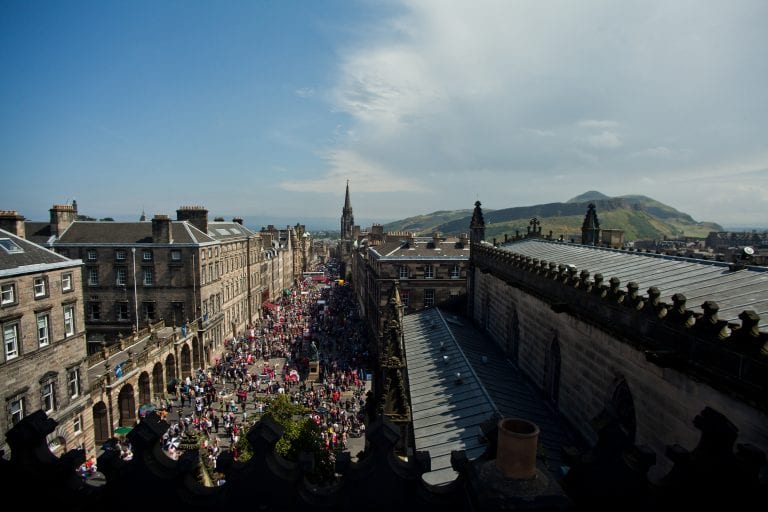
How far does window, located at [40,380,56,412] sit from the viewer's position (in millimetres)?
25078

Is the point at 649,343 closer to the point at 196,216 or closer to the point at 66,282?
the point at 66,282

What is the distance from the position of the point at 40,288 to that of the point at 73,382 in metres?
6.06

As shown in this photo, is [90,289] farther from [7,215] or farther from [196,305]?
[7,215]

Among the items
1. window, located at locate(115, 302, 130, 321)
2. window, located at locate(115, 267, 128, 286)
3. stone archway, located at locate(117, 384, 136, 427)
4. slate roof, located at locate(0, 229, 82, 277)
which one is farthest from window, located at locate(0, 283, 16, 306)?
window, located at locate(115, 302, 130, 321)

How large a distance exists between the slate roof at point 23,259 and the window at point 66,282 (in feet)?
2.02

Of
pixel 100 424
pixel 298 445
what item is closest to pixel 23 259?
pixel 100 424

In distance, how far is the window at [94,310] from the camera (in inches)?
1736

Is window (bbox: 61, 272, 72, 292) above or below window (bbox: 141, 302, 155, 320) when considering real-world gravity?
above

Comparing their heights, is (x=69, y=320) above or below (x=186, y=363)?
above

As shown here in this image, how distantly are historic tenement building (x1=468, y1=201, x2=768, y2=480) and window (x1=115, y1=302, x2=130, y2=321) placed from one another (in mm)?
39259

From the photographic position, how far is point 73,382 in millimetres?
27438

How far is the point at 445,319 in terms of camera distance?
31484 millimetres

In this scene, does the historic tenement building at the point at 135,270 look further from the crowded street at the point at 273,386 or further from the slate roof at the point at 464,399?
the slate roof at the point at 464,399

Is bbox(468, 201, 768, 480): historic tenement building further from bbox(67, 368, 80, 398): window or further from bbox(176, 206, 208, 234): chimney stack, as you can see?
bbox(176, 206, 208, 234): chimney stack
